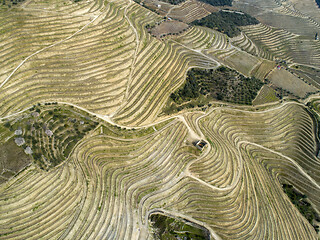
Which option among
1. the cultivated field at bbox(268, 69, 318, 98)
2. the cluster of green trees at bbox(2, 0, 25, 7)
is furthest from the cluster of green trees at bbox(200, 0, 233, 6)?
the cluster of green trees at bbox(2, 0, 25, 7)

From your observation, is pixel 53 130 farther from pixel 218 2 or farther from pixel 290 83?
pixel 218 2

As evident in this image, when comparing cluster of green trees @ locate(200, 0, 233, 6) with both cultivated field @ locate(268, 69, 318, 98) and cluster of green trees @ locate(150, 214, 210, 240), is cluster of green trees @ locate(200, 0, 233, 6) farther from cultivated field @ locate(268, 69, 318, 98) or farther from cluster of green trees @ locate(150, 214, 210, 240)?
cluster of green trees @ locate(150, 214, 210, 240)

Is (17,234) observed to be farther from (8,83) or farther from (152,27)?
(152,27)

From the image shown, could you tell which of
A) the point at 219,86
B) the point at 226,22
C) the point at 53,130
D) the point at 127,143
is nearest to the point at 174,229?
the point at 127,143

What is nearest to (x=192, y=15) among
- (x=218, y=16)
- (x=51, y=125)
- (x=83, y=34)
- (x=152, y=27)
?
(x=218, y=16)

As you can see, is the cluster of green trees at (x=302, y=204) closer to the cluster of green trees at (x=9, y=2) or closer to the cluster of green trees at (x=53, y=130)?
the cluster of green trees at (x=53, y=130)
